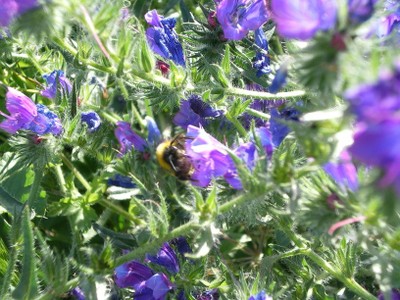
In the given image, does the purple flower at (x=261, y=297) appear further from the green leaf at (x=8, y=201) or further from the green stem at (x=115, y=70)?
the green leaf at (x=8, y=201)

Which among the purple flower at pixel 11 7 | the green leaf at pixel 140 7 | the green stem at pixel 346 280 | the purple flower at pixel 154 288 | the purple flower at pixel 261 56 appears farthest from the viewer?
the green leaf at pixel 140 7

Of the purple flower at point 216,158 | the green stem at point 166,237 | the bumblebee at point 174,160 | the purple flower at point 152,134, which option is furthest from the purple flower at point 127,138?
the green stem at point 166,237

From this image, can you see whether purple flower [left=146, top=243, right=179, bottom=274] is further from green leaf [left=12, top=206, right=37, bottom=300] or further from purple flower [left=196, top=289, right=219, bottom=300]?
green leaf [left=12, top=206, right=37, bottom=300]

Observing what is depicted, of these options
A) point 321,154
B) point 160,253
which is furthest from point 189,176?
point 321,154

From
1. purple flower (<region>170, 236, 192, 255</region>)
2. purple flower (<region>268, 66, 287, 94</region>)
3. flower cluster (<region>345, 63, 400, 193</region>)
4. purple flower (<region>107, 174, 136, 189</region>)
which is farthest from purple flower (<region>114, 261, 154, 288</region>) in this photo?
flower cluster (<region>345, 63, 400, 193</region>)

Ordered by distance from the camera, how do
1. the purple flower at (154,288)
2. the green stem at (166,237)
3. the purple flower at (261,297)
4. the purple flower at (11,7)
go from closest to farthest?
the purple flower at (11,7)
the green stem at (166,237)
the purple flower at (261,297)
the purple flower at (154,288)

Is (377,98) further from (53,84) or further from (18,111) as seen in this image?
(53,84)
